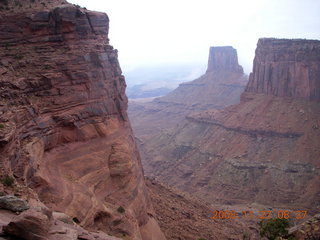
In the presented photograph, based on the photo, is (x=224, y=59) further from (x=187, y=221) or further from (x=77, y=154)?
(x=77, y=154)

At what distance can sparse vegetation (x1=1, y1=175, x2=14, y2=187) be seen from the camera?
57.7ft

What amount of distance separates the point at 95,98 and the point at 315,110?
59945mm

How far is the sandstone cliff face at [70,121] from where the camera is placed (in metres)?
22.0

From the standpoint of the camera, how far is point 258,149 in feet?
248

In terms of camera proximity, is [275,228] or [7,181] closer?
[7,181]

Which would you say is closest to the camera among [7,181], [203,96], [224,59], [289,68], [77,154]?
[7,181]

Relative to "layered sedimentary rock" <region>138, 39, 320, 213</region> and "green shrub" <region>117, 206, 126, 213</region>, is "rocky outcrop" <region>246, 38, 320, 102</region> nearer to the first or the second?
"layered sedimentary rock" <region>138, 39, 320, 213</region>

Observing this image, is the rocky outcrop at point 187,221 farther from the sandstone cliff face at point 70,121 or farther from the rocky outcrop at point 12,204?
the rocky outcrop at point 12,204

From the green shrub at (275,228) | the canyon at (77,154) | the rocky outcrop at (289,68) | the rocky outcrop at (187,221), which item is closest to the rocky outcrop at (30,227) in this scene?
the canyon at (77,154)

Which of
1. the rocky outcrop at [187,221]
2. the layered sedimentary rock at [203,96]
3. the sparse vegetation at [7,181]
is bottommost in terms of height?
the layered sedimentary rock at [203,96]

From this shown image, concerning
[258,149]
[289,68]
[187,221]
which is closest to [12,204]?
[187,221]

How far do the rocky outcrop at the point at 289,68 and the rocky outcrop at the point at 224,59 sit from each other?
6314 centimetres

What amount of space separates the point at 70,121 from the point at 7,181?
867 cm
